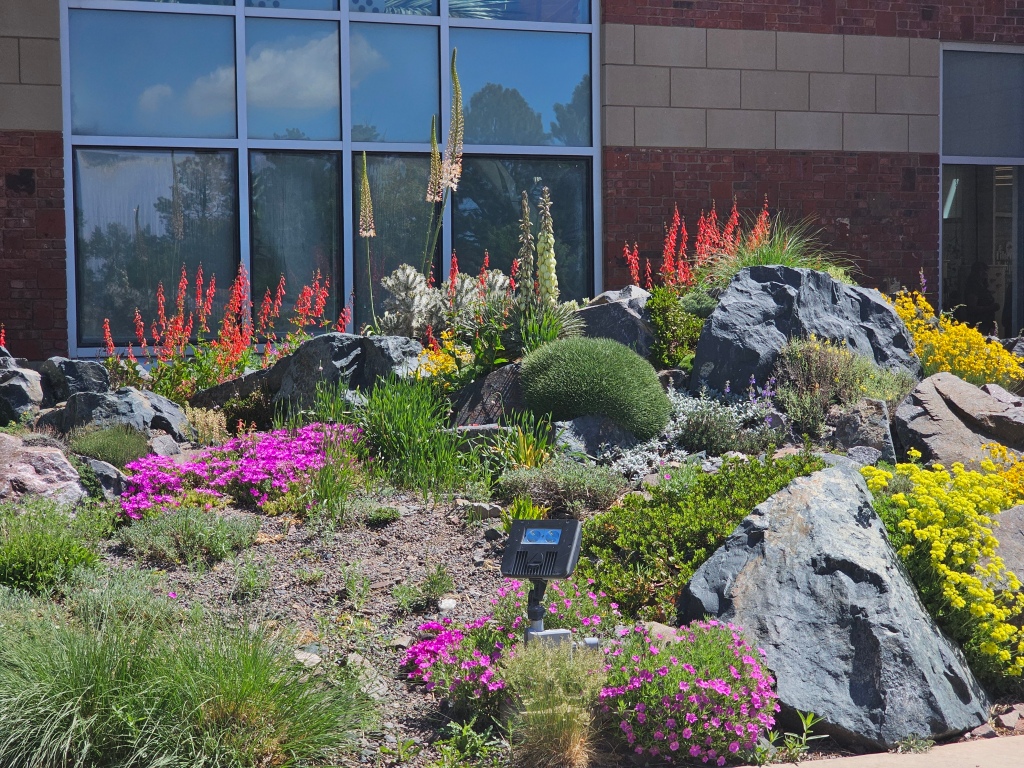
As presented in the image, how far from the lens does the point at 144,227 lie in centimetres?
1103

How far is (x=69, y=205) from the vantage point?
10695 mm

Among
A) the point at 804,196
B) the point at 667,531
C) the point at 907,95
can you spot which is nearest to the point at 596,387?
the point at 667,531

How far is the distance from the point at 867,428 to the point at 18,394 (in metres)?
6.66

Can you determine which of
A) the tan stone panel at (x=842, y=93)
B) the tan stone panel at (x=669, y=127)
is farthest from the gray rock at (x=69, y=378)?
the tan stone panel at (x=842, y=93)

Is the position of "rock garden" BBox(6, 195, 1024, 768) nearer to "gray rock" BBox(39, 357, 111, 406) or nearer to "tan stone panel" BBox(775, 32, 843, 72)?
"gray rock" BBox(39, 357, 111, 406)

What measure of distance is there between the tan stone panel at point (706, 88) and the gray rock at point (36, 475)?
7.90 metres

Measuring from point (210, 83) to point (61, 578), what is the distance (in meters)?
7.18

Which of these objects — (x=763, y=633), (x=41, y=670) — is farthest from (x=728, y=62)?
(x=41, y=670)

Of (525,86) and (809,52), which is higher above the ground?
(809,52)

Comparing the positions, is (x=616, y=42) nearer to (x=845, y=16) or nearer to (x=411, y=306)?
(x=845, y=16)

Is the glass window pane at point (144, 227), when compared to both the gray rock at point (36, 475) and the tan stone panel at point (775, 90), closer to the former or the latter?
the gray rock at point (36, 475)

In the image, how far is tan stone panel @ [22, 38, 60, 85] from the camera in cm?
1047

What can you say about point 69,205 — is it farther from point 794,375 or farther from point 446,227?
point 794,375

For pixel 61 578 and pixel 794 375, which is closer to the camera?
pixel 61 578
